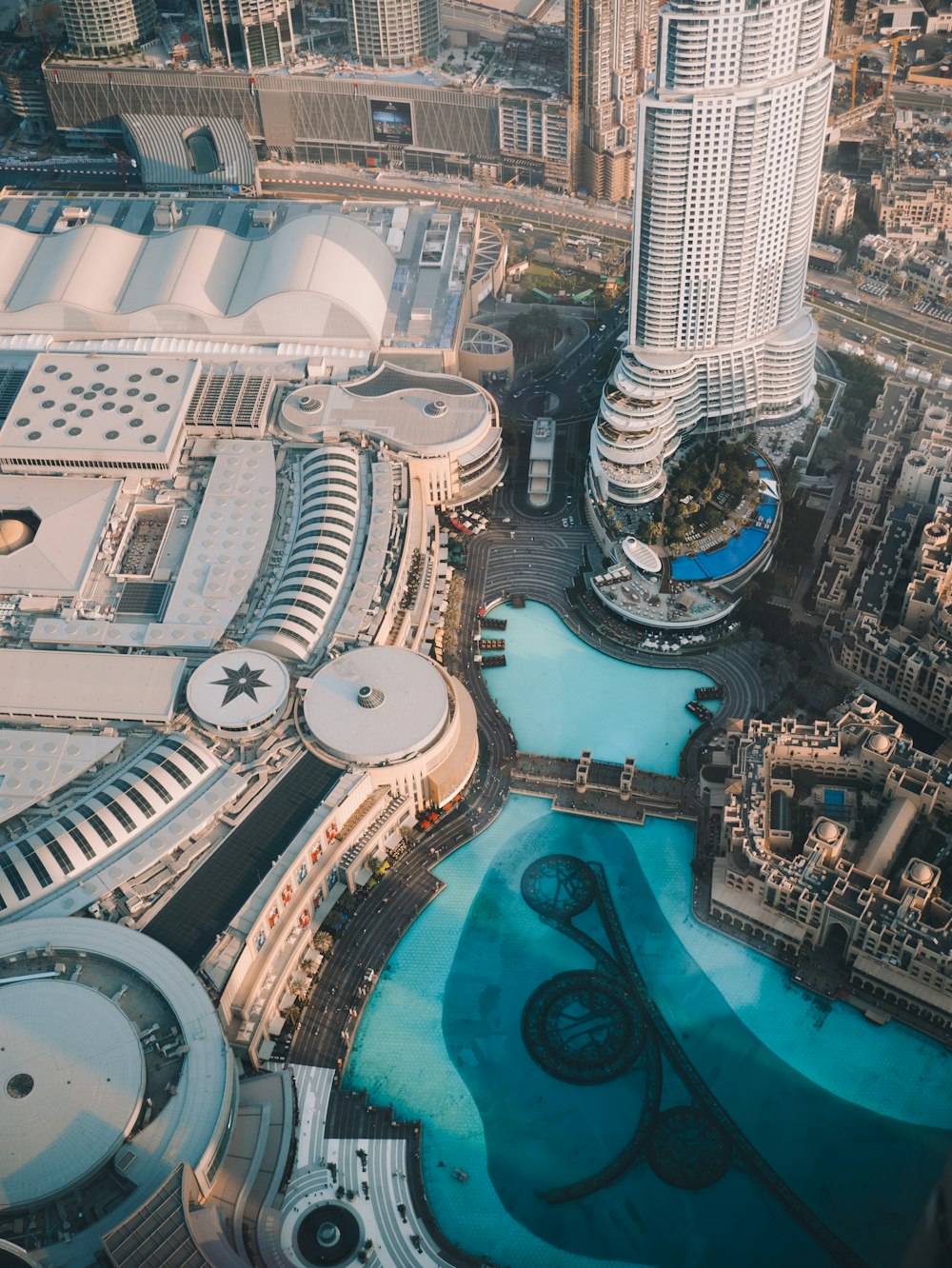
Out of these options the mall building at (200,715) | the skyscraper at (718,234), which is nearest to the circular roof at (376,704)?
the mall building at (200,715)

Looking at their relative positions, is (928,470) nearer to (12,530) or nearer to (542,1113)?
(542,1113)

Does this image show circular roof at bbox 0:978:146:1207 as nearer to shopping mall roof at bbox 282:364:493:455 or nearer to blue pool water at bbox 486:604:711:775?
blue pool water at bbox 486:604:711:775

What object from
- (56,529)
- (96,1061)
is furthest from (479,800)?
(56,529)

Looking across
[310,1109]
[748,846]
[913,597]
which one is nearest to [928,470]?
[913,597]

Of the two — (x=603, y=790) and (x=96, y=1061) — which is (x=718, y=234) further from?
(x=96, y=1061)

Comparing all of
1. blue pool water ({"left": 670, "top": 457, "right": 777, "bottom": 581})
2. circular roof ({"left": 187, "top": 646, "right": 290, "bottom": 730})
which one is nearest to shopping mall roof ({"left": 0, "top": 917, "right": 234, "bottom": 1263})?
circular roof ({"left": 187, "top": 646, "right": 290, "bottom": 730})

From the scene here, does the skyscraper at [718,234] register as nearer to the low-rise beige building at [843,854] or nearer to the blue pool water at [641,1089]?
the low-rise beige building at [843,854]

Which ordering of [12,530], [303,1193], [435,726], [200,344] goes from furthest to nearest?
1. [200,344]
2. [12,530]
3. [435,726]
4. [303,1193]
